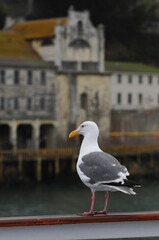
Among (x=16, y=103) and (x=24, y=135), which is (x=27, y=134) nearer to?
(x=24, y=135)

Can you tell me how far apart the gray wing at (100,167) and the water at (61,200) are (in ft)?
93.8

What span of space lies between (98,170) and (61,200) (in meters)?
36.2

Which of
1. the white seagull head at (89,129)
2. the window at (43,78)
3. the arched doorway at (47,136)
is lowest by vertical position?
the arched doorway at (47,136)

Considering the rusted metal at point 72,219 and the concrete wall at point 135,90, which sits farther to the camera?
the concrete wall at point 135,90

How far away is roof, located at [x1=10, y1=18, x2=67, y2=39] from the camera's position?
63.3 meters

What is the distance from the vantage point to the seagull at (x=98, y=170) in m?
9.35

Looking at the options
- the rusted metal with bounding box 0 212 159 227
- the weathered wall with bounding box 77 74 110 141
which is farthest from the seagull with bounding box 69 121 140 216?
the weathered wall with bounding box 77 74 110 141

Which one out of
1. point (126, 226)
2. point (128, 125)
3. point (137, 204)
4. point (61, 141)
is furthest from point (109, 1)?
point (126, 226)

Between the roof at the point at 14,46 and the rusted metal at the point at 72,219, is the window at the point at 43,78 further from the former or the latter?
the rusted metal at the point at 72,219

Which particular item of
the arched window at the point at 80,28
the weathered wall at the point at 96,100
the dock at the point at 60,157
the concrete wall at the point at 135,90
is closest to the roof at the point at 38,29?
the arched window at the point at 80,28

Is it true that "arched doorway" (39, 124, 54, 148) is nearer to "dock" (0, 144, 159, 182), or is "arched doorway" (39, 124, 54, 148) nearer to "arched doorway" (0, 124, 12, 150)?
"dock" (0, 144, 159, 182)

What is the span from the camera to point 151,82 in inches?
2788

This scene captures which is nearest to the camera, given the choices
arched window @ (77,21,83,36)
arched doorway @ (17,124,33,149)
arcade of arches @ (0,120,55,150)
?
arcade of arches @ (0,120,55,150)

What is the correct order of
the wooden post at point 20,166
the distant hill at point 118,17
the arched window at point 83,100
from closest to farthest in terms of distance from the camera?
the wooden post at point 20,166 < the arched window at point 83,100 < the distant hill at point 118,17
